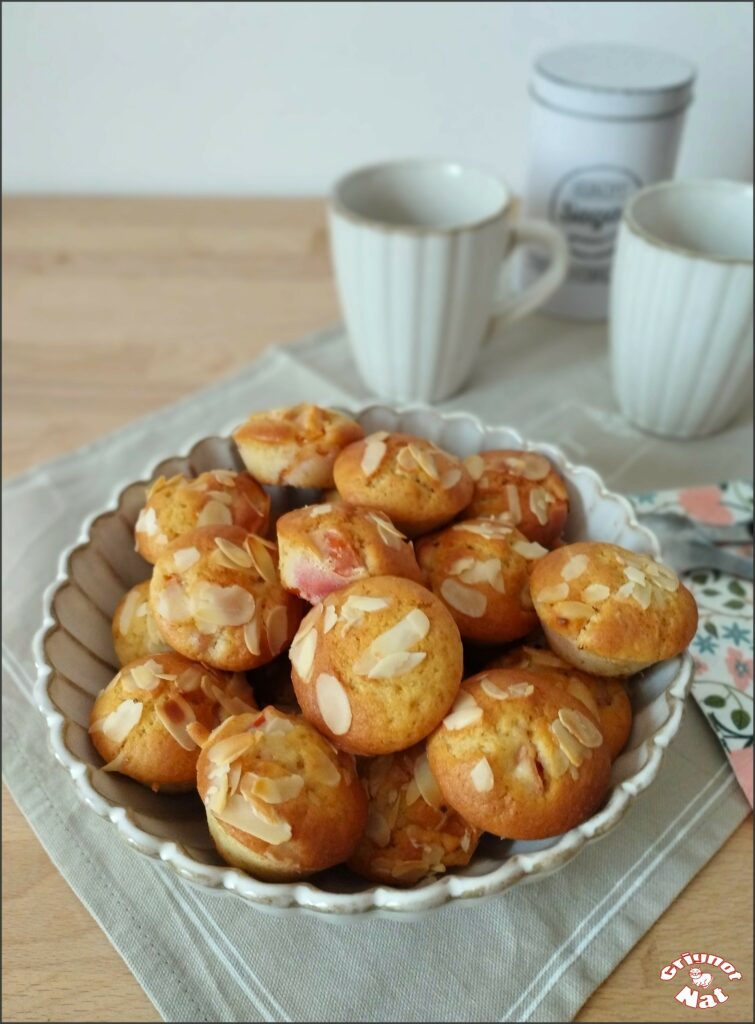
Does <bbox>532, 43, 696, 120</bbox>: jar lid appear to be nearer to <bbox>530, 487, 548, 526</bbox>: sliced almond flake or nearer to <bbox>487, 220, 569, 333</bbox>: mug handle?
<bbox>487, 220, 569, 333</bbox>: mug handle

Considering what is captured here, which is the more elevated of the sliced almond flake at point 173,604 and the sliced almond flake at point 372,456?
the sliced almond flake at point 372,456

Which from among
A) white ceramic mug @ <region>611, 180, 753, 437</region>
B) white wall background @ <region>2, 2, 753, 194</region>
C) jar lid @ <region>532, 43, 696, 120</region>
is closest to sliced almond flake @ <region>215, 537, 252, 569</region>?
white ceramic mug @ <region>611, 180, 753, 437</region>

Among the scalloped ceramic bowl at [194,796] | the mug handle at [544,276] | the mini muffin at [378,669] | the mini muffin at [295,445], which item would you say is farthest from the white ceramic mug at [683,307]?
the mini muffin at [378,669]

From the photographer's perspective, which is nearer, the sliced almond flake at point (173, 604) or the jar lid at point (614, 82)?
the sliced almond flake at point (173, 604)

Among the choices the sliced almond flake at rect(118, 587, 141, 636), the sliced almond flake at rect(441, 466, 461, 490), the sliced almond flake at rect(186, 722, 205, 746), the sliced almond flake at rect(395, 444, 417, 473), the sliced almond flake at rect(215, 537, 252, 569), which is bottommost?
the sliced almond flake at rect(118, 587, 141, 636)

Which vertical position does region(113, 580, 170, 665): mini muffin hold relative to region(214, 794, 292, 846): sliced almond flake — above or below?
below

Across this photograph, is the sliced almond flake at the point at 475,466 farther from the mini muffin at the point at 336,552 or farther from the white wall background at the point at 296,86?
the white wall background at the point at 296,86
